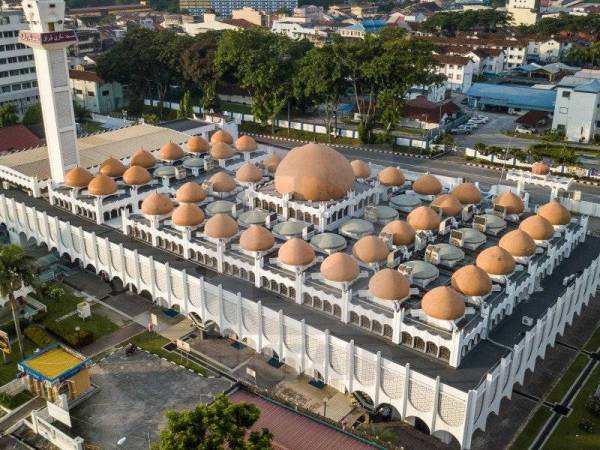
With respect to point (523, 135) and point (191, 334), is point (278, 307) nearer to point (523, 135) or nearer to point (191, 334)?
point (191, 334)

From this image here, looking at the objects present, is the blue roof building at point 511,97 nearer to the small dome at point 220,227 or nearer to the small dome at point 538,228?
the small dome at point 538,228

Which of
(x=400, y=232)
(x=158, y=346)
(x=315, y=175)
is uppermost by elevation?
(x=315, y=175)

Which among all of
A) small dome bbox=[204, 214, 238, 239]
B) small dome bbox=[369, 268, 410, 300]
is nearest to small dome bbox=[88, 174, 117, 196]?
small dome bbox=[204, 214, 238, 239]

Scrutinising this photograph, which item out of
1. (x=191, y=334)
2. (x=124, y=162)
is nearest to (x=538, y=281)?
(x=191, y=334)

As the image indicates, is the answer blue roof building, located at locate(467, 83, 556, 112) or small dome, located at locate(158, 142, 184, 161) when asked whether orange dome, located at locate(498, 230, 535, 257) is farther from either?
blue roof building, located at locate(467, 83, 556, 112)

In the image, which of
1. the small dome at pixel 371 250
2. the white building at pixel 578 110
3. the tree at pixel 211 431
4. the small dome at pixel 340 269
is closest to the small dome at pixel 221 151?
the small dome at pixel 371 250

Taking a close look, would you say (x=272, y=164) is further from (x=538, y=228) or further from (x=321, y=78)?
(x=321, y=78)

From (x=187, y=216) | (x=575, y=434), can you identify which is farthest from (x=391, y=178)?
(x=575, y=434)

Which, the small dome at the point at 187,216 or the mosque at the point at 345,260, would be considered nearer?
the mosque at the point at 345,260
